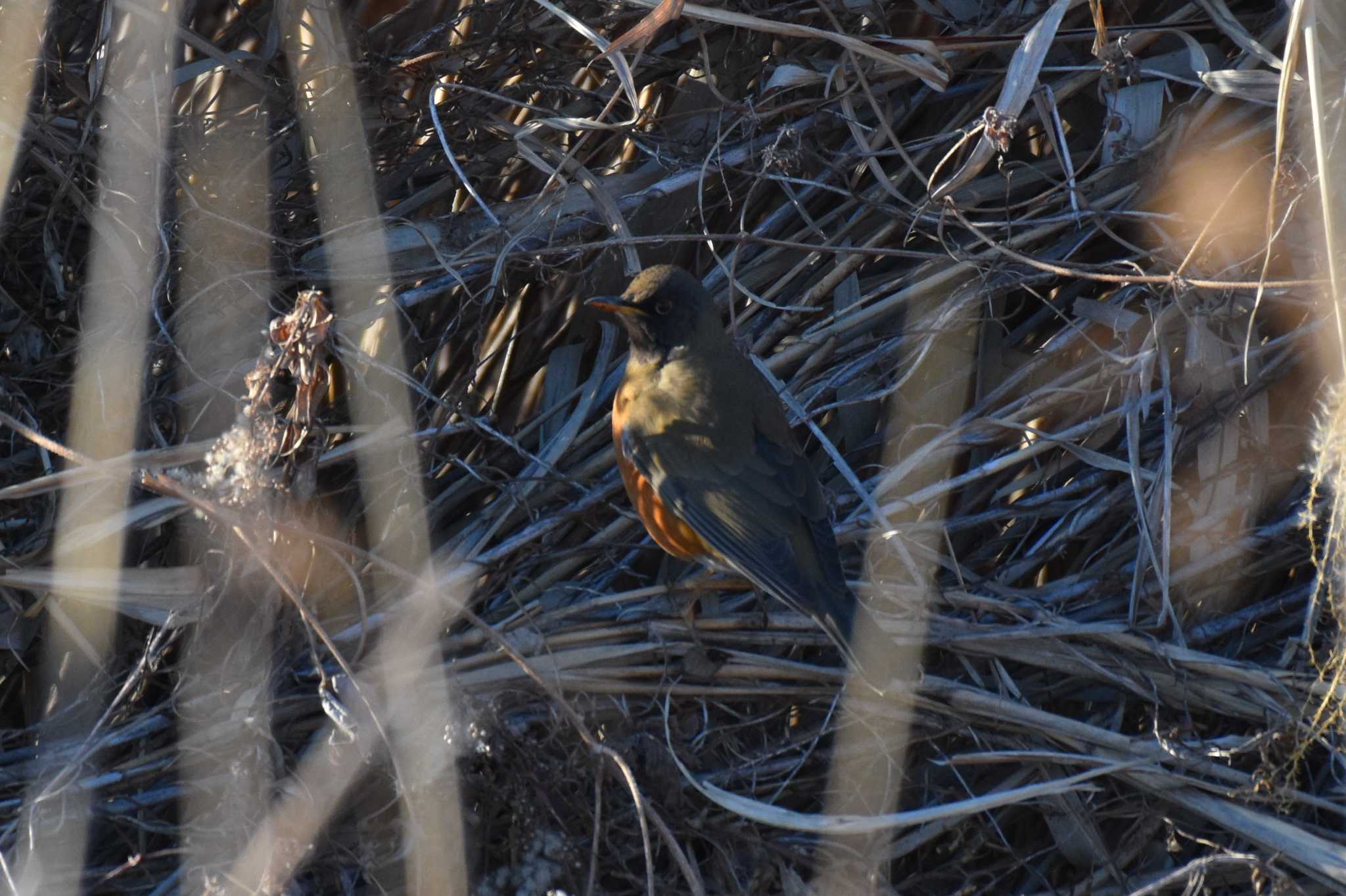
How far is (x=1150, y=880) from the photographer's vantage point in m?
2.70

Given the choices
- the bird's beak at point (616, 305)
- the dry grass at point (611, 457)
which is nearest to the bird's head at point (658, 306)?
the bird's beak at point (616, 305)

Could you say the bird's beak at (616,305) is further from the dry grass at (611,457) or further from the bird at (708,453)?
the dry grass at (611,457)

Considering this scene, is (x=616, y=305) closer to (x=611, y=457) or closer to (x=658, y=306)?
(x=658, y=306)

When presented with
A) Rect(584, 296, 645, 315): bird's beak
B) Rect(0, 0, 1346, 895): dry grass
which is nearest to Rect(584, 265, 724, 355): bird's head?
Rect(584, 296, 645, 315): bird's beak

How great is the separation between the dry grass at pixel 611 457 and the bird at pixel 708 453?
0.36 feet

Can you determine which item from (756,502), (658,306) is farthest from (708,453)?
(658,306)

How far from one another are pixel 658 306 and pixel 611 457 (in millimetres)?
397

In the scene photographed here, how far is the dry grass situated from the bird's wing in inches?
4.9

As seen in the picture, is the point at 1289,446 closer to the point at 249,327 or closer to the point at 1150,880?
the point at 1150,880

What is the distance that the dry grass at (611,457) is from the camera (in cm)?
263

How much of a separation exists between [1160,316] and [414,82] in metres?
1.89

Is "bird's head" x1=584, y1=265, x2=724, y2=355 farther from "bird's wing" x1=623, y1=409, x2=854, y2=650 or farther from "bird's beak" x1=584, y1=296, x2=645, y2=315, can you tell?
"bird's wing" x1=623, y1=409, x2=854, y2=650

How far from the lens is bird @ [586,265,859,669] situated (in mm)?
3207

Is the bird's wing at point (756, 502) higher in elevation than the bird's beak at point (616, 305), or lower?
lower
